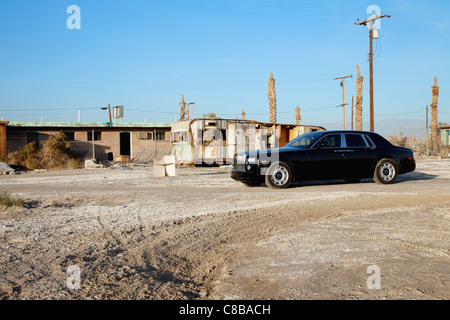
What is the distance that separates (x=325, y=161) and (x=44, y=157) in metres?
19.2

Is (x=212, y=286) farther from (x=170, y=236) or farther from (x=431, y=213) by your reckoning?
(x=431, y=213)

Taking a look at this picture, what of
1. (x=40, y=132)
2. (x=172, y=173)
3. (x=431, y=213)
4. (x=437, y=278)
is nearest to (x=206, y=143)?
(x=172, y=173)

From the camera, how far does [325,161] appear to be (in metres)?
11.3

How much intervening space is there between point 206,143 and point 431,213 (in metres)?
15.8

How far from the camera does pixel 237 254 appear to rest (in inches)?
187

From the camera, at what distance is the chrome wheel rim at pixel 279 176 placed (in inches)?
436

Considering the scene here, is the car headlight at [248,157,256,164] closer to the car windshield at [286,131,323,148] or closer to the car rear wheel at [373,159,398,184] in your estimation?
the car windshield at [286,131,323,148]

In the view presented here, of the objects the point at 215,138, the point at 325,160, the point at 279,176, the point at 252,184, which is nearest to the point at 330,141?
the point at 325,160

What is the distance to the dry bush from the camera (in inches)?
945

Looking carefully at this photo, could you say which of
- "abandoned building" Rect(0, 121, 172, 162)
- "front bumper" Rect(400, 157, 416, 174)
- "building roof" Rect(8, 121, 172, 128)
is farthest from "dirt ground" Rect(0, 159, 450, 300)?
"building roof" Rect(8, 121, 172, 128)

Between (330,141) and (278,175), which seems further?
(330,141)

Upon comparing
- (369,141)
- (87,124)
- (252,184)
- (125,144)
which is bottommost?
(252,184)

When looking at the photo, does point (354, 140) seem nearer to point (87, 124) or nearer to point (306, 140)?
point (306, 140)

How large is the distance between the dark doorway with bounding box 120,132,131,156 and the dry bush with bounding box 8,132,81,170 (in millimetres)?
5615
